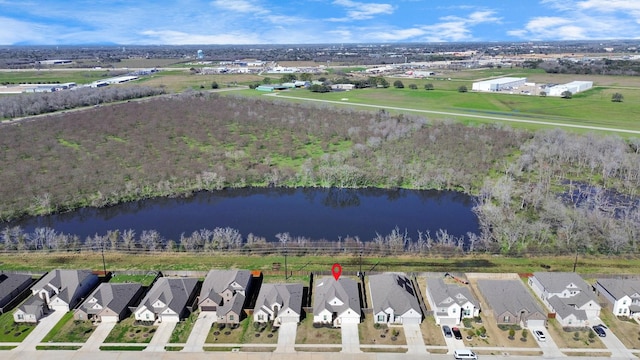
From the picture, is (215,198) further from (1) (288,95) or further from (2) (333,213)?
(1) (288,95)

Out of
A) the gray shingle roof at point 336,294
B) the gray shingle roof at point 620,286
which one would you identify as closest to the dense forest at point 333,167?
the gray shingle roof at point 620,286

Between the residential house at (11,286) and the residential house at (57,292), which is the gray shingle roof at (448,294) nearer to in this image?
the residential house at (57,292)

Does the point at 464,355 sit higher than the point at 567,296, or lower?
lower

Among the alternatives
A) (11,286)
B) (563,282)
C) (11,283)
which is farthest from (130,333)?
(563,282)

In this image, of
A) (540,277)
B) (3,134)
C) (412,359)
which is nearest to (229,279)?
(412,359)

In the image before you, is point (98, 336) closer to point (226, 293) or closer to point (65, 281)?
point (65, 281)
